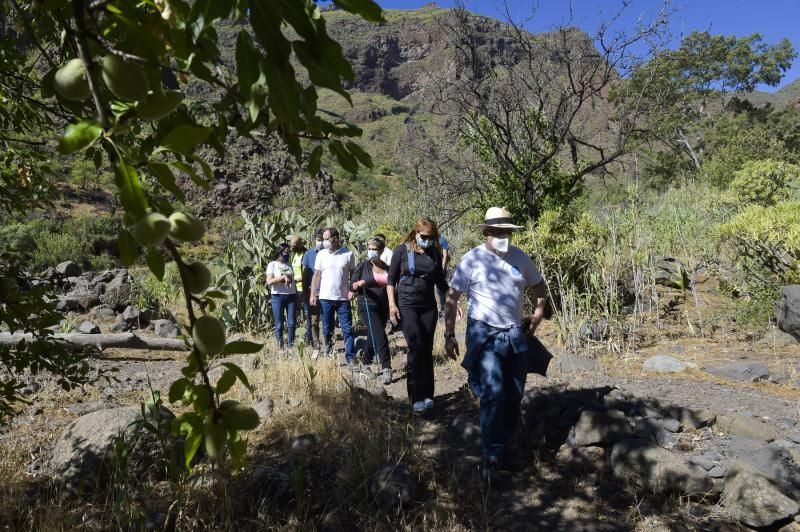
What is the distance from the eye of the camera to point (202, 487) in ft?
9.71

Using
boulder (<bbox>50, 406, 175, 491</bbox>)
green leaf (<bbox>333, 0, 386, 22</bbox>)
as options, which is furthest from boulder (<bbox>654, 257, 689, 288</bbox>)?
green leaf (<bbox>333, 0, 386, 22</bbox>)

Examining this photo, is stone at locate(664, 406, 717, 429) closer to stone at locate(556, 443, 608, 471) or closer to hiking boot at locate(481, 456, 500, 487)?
stone at locate(556, 443, 608, 471)

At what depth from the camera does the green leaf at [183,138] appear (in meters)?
0.78

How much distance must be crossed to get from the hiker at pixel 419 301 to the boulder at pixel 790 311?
4.11m

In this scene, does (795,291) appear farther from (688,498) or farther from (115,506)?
(115,506)

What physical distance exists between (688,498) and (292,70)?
331 cm

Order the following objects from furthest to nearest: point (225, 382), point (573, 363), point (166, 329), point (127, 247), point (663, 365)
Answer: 1. point (166, 329)
2. point (573, 363)
3. point (663, 365)
4. point (225, 382)
5. point (127, 247)

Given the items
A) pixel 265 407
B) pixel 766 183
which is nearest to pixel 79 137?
pixel 265 407

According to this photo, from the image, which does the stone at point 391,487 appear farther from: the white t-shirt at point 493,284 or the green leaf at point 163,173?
the green leaf at point 163,173

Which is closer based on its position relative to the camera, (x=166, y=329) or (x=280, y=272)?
(x=280, y=272)

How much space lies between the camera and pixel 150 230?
0.74 metres

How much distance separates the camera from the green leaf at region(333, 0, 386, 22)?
721mm

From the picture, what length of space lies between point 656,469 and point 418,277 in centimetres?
216

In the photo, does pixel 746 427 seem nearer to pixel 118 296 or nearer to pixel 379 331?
pixel 379 331
